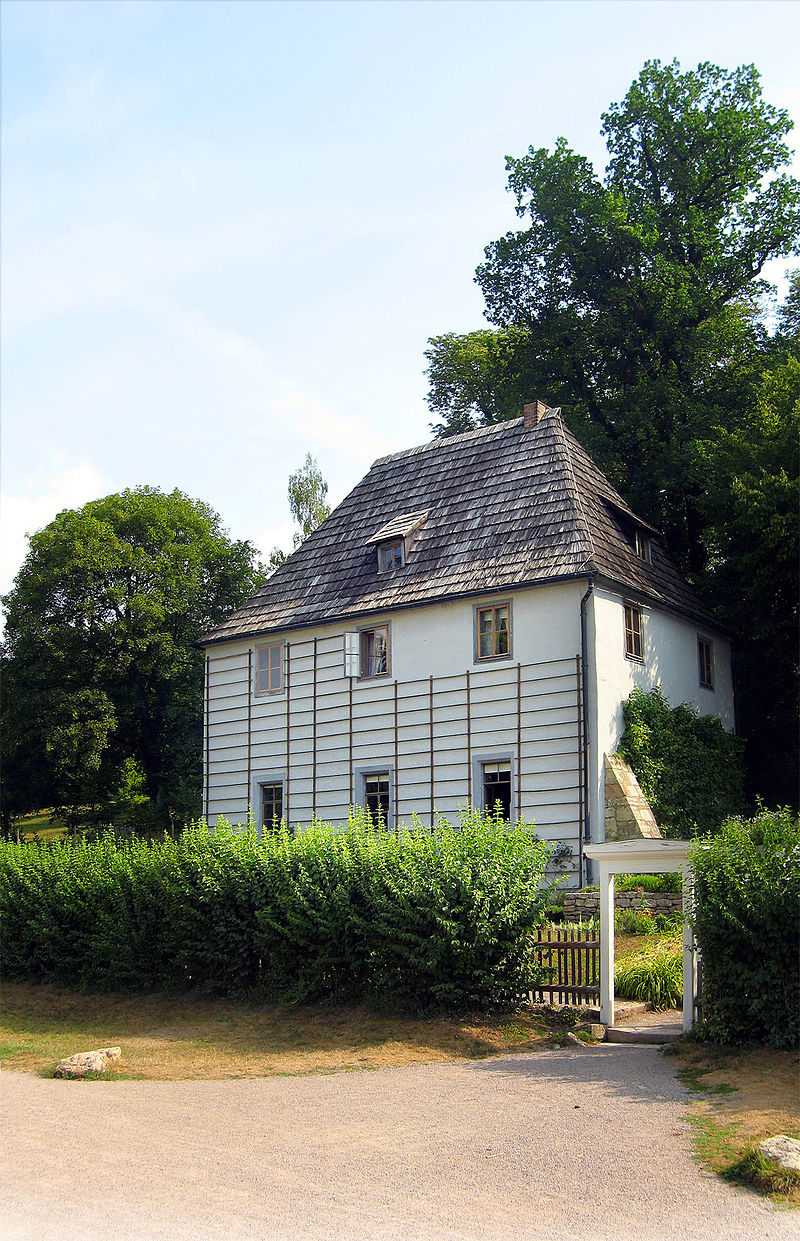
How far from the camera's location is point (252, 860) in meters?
17.7

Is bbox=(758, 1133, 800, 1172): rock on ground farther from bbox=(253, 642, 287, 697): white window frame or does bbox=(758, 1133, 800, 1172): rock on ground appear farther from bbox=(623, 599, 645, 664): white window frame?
bbox=(253, 642, 287, 697): white window frame

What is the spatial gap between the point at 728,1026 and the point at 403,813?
12861 mm

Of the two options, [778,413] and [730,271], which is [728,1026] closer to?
[778,413]

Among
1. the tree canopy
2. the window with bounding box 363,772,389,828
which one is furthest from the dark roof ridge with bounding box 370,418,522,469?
the window with bounding box 363,772,389,828

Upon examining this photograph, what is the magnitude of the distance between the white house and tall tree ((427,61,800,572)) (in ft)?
16.7

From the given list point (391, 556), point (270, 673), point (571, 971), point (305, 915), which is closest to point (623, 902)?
point (571, 971)

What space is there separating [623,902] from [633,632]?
6722 millimetres

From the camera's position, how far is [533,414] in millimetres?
28391

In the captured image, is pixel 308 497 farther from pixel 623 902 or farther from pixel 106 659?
pixel 623 902

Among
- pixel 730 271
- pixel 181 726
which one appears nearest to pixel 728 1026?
pixel 730 271

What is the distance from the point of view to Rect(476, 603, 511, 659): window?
24.4m

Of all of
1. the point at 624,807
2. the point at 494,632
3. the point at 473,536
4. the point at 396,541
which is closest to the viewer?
the point at 624,807

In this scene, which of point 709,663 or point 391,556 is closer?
point 391,556

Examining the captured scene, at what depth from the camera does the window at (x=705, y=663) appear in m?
28.4
